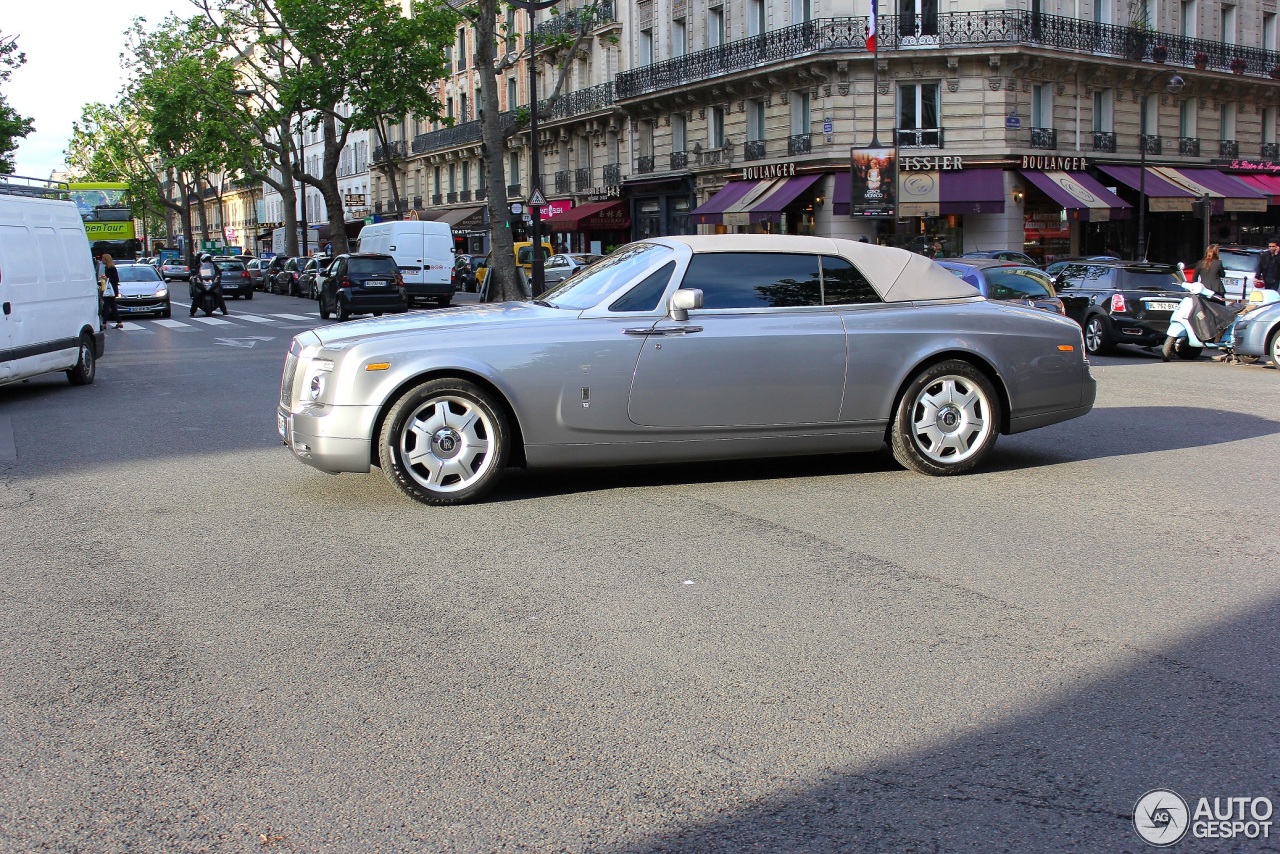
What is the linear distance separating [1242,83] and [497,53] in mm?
32339

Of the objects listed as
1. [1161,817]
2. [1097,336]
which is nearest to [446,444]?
[1161,817]

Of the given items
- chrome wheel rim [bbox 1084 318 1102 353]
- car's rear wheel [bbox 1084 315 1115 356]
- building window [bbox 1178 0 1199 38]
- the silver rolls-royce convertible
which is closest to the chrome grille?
the silver rolls-royce convertible

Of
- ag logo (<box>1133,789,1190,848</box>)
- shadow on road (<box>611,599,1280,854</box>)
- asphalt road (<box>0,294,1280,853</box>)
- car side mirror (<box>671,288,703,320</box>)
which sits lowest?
ag logo (<box>1133,789,1190,848</box>)

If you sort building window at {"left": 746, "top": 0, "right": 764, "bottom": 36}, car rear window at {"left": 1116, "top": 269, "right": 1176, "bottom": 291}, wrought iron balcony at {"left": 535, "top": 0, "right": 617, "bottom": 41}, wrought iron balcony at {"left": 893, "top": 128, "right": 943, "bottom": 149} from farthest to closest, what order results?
1. wrought iron balcony at {"left": 535, "top": 0, "right": 617, "bottom": 41}
2. building window at {"left": 746, "top": 0, "right": 764, "bottom": 36}
3. wrought iron balcony at {"left": 893, "top": 128, "right": 943, "bottom": 149}
4. car rear window at {"left": 1116, "top": 269, "right": 1176, "bottom": 291}

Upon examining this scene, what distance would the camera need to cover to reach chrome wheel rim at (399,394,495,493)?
7285mm

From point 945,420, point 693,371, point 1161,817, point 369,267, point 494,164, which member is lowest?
point 1161,817

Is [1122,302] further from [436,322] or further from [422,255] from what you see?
[422,255]

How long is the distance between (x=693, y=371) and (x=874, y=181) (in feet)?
87.5

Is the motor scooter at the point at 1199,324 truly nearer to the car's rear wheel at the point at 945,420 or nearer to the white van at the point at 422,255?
the car's rear wheel at the point at 945,420

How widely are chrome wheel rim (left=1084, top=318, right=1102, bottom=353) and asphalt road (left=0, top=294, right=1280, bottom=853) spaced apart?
1171 centimetres

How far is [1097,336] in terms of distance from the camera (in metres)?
19.7

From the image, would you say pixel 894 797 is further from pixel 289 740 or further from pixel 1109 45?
pixel 1109 45

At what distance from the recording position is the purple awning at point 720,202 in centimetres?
4066

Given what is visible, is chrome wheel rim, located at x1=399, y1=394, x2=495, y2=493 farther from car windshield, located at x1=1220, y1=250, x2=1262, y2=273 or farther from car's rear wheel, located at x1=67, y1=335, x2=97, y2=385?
car windshield, located at x1=1220, y1=250, x2=1262, y2=273
